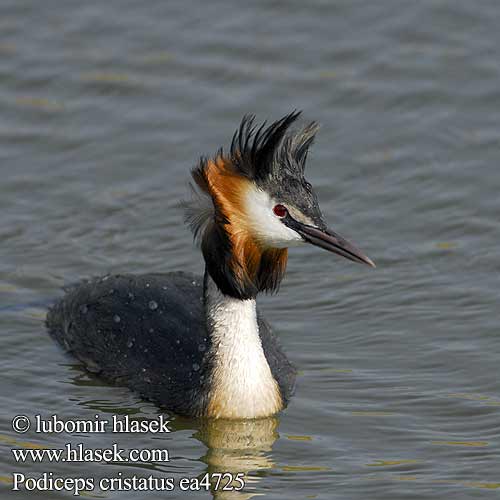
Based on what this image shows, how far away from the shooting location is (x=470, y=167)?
1341cm

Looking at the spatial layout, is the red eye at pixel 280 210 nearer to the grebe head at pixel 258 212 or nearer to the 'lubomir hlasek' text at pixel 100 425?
the grebe head at pixel 258 212

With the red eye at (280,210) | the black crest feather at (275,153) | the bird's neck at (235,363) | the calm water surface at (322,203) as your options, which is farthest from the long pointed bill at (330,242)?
the calm water surface at (322,203)

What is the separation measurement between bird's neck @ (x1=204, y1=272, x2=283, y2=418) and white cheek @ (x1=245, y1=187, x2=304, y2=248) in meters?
→ 0.57

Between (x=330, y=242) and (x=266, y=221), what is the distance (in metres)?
0.44

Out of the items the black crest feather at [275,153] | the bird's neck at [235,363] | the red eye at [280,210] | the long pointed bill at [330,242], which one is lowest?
the bird's neck at [235,363]

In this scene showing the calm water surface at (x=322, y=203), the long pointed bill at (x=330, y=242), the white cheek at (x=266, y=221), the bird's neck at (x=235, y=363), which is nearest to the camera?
the long pointed bill at (x=330, y=242)

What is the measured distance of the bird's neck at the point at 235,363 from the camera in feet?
33.3

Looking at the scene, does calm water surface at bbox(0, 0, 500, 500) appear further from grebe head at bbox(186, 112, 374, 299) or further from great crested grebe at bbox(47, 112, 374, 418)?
grebe head at bbox(186, 112, 374, 299)

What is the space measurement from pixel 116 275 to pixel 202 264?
111 centimetres

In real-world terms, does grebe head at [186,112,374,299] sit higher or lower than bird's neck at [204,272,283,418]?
higher

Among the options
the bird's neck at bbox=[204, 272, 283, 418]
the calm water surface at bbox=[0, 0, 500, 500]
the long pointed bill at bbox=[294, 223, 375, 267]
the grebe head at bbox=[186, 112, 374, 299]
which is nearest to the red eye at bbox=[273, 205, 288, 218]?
the grebe head at bbox=[186, 112, 374, 299]

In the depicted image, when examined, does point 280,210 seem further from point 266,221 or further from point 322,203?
point 322,203

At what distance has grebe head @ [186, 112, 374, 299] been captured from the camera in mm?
9625

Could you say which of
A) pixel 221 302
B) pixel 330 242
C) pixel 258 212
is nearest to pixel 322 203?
pixel 221 302
